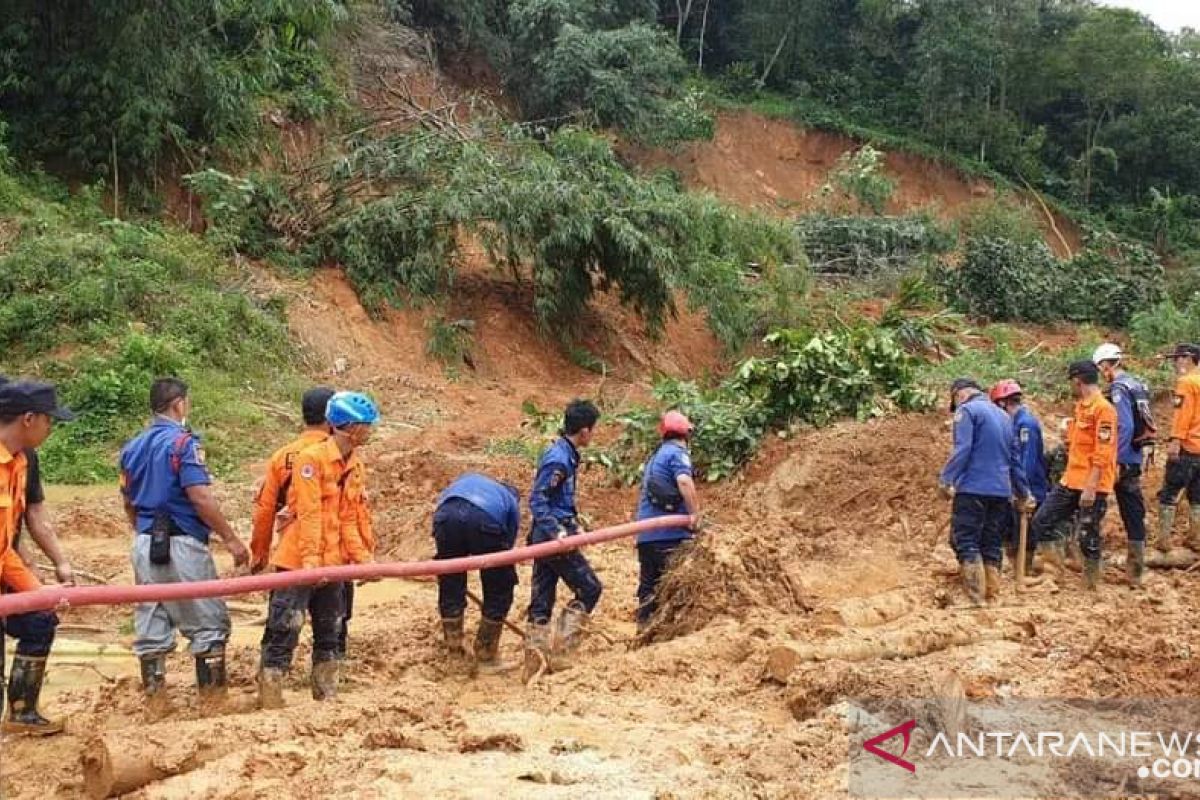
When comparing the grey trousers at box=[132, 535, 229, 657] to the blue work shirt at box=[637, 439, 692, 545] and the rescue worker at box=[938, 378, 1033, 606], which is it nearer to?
the blue work shirt at box=[637, 439, 692, 545]

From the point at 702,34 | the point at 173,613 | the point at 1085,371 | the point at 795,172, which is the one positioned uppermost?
the point at 702,34

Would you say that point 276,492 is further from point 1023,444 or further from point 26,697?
point 1023,444

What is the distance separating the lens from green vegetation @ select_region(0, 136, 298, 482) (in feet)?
40.4

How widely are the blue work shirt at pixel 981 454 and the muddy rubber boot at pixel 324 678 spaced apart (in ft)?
13.4

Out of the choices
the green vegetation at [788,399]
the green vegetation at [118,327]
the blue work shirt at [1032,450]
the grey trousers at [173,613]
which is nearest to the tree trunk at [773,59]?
the green vegetation at [118,327]

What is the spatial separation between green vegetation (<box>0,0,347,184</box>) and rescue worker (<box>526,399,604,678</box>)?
12700 millimetres

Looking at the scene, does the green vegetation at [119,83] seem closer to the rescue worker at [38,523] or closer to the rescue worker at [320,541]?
the rescue worker at [38,523]

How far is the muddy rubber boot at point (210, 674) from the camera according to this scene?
209 inches

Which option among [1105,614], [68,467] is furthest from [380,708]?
[68,467]

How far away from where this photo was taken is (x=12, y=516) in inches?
186

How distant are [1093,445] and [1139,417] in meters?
0.85

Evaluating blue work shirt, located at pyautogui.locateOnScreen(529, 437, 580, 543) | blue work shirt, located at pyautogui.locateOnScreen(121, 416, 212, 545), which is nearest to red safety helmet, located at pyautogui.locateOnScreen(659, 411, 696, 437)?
blue work shirt, located at pyautogui.locateOnScreen(529, 437, 580, 543)

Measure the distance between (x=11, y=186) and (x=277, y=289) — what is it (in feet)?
12.3

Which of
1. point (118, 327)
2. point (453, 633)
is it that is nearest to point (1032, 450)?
point (453, 633)
